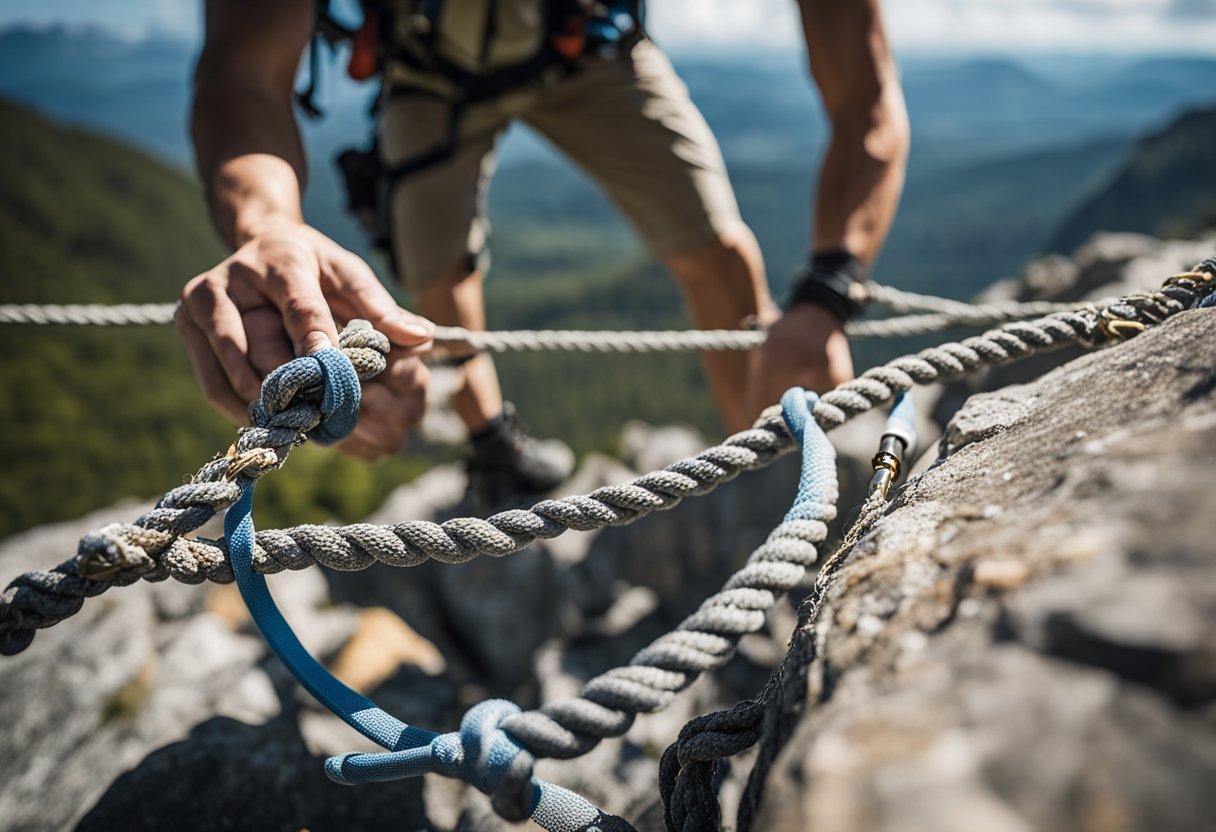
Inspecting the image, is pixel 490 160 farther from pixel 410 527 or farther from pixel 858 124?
pixel 410 527

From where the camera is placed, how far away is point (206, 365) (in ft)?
4.89

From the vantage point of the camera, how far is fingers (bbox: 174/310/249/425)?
1486 mm

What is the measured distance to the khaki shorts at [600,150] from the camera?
292 centimetres

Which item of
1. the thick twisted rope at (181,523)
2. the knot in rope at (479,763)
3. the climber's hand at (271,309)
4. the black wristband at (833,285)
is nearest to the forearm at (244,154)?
the climber's hand at (271,309)

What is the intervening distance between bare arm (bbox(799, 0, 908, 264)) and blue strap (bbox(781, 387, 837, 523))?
111cm

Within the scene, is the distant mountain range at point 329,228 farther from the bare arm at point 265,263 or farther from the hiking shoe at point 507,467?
the bare arm at point 265,263

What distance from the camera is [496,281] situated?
136m

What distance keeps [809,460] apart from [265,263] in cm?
112

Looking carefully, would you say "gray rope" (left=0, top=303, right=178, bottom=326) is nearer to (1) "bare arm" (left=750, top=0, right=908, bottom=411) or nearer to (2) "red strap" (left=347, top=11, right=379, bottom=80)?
(2) "red strap" (left=347, top=11, right=379, bottom=80)

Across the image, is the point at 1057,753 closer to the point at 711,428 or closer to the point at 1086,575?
the point at 1086,575

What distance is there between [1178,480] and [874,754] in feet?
1.36

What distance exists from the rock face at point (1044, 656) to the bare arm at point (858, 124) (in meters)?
1.58

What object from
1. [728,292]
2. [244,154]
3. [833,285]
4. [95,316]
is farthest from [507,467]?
[244,154]

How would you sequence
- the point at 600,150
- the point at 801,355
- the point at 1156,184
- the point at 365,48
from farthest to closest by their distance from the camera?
the point at 1156,184 → the point at 600,150 → the point at 365,48 → the point at 801,355
